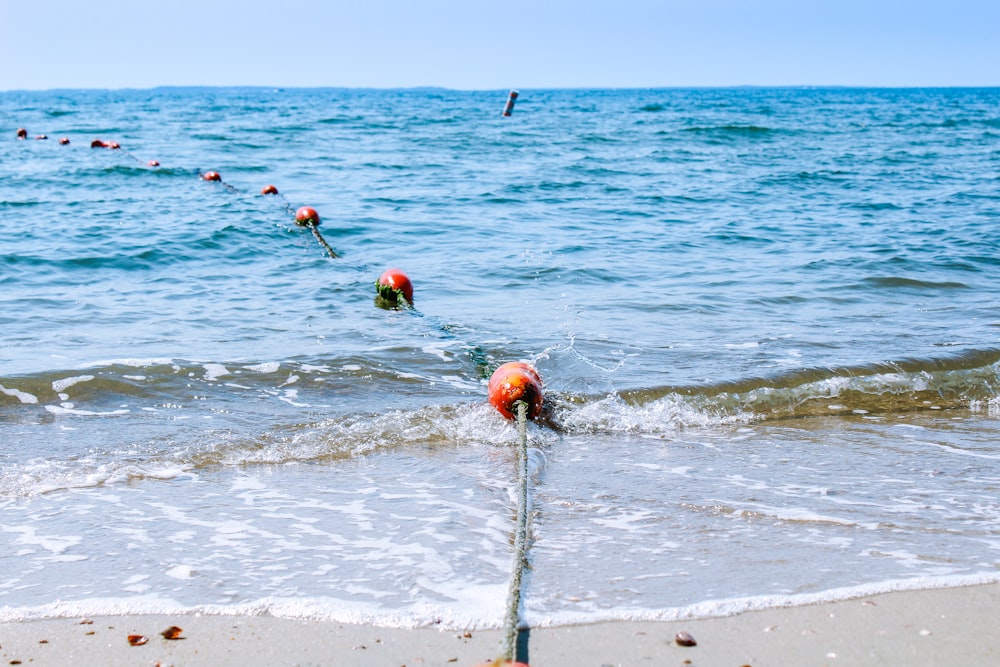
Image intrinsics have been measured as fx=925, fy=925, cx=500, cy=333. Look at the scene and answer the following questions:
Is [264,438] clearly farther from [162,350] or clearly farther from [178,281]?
[178,281]

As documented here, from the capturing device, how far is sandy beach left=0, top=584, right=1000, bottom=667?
2926mm

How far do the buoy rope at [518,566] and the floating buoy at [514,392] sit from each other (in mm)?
427

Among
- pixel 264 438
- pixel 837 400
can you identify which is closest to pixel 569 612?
pixel 264 438

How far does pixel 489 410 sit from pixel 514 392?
0.43m

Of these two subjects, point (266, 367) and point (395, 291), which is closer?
point (266, 367)

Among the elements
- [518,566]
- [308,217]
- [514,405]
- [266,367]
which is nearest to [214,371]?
[266,367]

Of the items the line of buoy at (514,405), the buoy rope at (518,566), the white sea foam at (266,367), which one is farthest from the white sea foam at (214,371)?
the buoy rope at (518,566)

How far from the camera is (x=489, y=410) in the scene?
227 inches

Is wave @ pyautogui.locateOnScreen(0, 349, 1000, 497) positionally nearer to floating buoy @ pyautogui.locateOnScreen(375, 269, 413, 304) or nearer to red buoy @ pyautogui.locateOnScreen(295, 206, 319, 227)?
floating buoy @ pyautogui.locateOnScreen(375, 269, 413, 304)

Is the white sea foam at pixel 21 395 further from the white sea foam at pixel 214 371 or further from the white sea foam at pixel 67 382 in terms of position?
the white sea foam at pixel 214 371

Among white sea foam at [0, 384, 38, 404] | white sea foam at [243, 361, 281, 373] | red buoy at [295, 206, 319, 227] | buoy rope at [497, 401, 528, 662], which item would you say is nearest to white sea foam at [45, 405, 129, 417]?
white sea foam at [0, 384, 38, 404]

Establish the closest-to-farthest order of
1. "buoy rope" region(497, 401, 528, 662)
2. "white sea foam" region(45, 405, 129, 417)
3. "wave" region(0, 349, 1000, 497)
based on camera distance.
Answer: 1. "buoy rope" region(497, 401, 528, 662)
2. "wave" region(0, 349, 1000, 497)
3. "white sea foam" region(45, 405, 129, 417)

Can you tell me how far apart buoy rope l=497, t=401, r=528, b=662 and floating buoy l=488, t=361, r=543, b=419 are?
16.8 inches

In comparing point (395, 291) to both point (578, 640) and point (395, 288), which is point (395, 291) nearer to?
point (395, 288)
